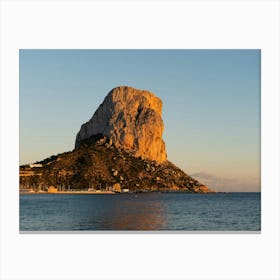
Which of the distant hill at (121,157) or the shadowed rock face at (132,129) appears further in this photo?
the shadowed rock face at (132,129)

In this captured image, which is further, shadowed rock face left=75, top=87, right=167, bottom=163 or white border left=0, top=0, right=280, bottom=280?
shadowed rock face left=75, top=87, right=167, bottom=163

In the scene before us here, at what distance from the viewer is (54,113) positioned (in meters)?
16.8

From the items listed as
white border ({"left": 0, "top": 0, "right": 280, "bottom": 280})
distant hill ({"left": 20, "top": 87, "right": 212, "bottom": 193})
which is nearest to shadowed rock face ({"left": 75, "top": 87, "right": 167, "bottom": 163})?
distant hill ({"left": 20, "top": 87, "right": 212, "bottom": 193})

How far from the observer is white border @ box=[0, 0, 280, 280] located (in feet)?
34.1

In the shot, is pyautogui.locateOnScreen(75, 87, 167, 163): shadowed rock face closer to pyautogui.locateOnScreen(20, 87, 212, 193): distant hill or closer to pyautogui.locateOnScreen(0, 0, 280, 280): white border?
pyautogui.locateOnScreen(20, 87, 212, 193): distant hill
